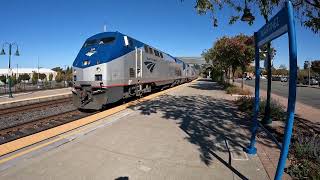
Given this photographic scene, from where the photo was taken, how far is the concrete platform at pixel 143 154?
17.7ft

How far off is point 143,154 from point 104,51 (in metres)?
7.97

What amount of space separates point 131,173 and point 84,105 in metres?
8.23

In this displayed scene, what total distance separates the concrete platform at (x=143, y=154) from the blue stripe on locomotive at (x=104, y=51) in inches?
162

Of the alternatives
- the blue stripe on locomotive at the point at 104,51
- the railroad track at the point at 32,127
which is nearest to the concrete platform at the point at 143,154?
the railroad track at the point at 32,127

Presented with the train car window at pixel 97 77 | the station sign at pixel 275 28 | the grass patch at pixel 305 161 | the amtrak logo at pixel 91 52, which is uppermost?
the amtrak logo at pixel 91 52

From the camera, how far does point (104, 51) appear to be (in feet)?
44.2

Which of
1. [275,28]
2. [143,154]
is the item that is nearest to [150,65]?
[143,154]

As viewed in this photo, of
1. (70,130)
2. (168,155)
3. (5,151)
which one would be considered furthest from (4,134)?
(168,155)

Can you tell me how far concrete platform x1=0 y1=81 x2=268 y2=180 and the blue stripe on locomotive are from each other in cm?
411

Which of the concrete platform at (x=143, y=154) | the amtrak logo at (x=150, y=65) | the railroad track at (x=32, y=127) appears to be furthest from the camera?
the amtrak logo at (x=150, y=65)

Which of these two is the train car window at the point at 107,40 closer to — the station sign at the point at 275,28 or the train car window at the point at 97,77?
the train car window at the point at 97,77

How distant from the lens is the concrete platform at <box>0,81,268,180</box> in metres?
5.38

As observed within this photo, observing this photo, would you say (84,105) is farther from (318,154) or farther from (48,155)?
(318,154)

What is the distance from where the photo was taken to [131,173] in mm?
5398
